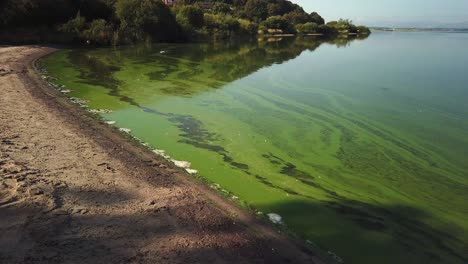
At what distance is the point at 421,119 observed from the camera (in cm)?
944

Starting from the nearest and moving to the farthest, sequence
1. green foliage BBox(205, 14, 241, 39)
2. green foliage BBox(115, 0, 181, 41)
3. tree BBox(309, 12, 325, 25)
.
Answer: green foliage BBox(115, 0, 181, 41)
green foliage BBox(205, 14, 241, 39)
tree BBox(309, 12, 325, 25)

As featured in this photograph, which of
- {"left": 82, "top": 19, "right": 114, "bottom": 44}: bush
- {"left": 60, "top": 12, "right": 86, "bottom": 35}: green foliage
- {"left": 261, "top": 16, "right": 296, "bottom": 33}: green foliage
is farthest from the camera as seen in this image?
{"left": 261, "top": 16, "right": 296, "bottom": 33}: green foliage

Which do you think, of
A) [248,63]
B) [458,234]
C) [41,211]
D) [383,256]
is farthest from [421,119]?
[248,63]

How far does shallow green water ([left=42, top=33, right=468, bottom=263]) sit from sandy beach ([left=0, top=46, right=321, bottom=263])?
582 millimetres

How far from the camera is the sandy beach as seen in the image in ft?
11.6

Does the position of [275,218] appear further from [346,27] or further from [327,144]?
[346,27]

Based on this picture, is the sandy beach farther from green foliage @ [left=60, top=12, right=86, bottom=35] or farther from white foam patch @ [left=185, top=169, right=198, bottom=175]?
green foliage @ [left=60, top=12, right=86, bottom=35]

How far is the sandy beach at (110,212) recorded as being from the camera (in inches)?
139

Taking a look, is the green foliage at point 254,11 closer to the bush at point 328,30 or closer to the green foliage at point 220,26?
the bush at point 328,30

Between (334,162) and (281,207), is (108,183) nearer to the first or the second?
(281,207)

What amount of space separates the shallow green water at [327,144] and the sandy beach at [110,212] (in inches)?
22.9

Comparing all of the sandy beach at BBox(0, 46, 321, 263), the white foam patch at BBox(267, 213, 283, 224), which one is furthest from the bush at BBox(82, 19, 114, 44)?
the white foam patch at BBox(267, 213, 283, 224)

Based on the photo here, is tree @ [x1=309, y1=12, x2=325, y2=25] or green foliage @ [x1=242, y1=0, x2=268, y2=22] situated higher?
green foliage @ [x1=242, y1=0, x2=268, y2=22]

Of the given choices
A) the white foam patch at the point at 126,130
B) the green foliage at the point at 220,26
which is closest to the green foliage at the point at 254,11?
the green foliage at the point at 220,26
